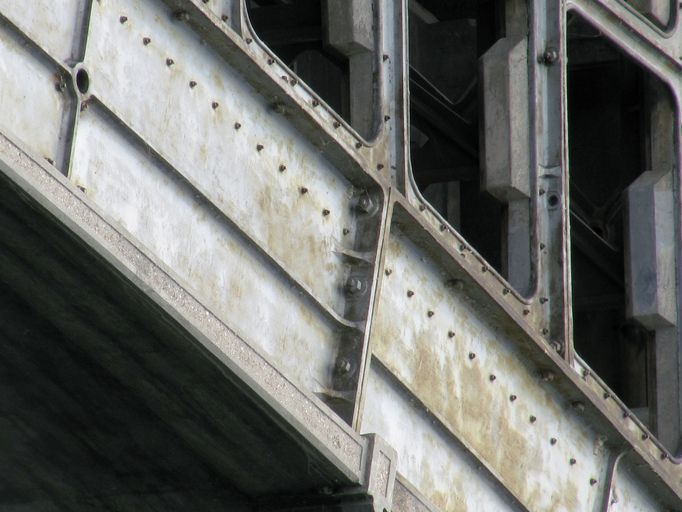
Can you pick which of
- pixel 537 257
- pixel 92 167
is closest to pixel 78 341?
pixel 92 167

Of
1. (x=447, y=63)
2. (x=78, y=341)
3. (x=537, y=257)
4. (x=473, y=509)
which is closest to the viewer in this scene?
(x=78, y=341)

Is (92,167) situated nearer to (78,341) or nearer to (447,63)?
(78,341)

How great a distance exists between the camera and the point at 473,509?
31.2 ft

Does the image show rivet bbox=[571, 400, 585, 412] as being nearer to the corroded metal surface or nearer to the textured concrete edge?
the corroded metal surface

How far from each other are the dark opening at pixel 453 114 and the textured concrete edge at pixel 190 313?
2.81 m

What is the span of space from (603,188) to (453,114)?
2.41m

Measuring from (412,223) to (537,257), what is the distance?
1.42m

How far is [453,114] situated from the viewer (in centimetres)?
1216

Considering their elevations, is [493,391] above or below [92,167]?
above

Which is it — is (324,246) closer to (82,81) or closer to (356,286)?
(356,286)

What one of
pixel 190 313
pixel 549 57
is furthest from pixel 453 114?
pixel 190 313

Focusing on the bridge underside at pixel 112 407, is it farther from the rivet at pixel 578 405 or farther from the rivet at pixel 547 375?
the rivet at pixel 578 405

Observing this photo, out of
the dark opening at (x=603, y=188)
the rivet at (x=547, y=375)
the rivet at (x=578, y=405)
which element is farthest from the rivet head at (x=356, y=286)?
the dark opening at (x=603, y=188)

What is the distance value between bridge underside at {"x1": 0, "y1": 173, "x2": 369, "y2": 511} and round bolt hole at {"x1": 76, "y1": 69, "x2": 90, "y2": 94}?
0.64 meters
